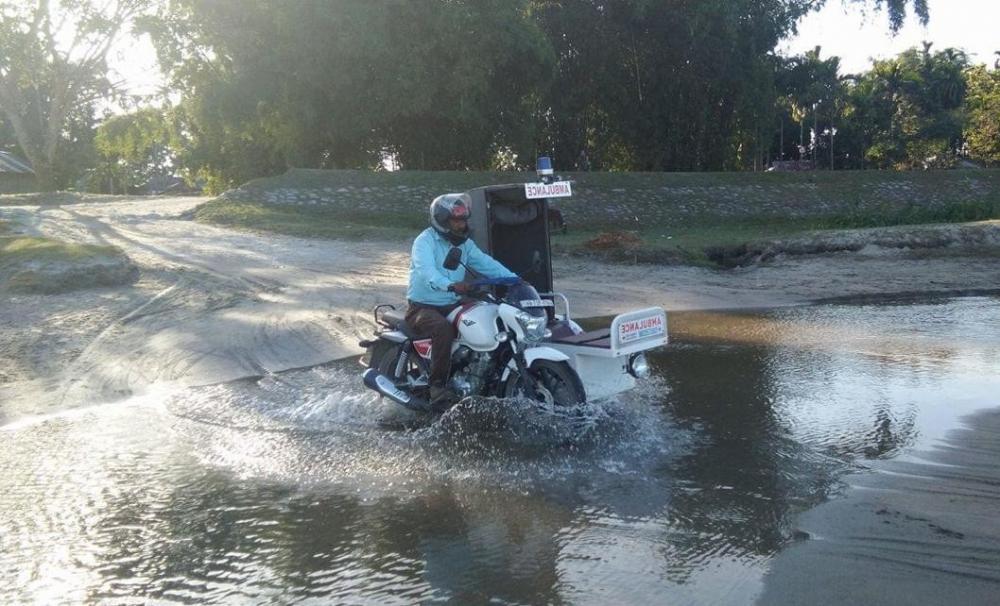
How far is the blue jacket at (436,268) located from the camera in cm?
725

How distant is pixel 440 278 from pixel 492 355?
70 centimetres

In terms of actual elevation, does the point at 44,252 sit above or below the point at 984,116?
below

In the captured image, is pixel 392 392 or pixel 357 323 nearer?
pixel 392 392

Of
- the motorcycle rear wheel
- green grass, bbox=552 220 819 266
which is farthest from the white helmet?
green grass, bbox=552 220 819 266

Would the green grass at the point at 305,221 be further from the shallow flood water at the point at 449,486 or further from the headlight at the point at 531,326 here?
the headlight at the point at 531,326

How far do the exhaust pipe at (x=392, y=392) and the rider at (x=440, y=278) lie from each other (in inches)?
6.0

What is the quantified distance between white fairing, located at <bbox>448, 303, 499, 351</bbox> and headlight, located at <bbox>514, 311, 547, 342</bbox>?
26 cm

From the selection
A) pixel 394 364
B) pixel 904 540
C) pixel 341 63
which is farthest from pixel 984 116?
pixel 904 540

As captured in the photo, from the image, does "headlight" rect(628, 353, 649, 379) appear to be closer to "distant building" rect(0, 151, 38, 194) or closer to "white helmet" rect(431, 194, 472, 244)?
"white helmet" rect(431, 194, 472, 244)

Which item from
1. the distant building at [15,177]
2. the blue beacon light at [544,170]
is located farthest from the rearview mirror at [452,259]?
the distant building at [15,177]

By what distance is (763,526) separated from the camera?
5012mm

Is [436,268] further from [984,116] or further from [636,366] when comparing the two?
[984,116]

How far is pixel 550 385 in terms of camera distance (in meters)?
6.75

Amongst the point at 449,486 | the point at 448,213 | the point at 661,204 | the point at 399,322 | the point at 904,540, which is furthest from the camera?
the point at 661,204
